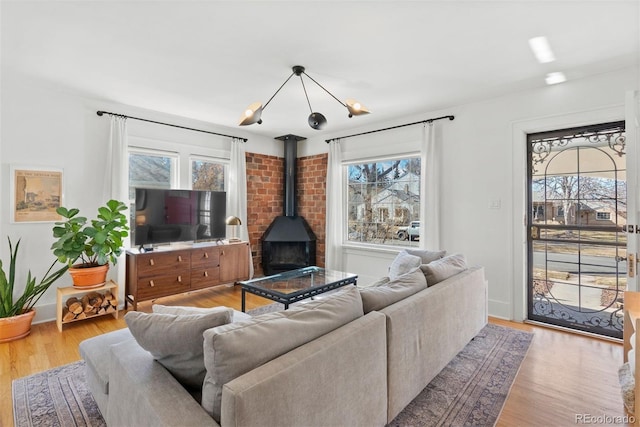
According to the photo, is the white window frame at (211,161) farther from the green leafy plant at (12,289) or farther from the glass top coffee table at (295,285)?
the glass top coffee table at (295,285)

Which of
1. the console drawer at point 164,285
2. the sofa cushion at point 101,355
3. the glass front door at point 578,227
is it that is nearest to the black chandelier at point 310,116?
the sofa cushion at point 101,355

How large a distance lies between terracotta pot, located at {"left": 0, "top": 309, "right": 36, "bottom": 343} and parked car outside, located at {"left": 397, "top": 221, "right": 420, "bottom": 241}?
4334mm

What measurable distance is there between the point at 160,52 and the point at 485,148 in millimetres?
3417

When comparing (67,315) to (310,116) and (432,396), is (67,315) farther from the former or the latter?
(432,396)

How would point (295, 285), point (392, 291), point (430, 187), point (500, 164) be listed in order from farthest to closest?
1. point (430, 187)
2. point (500, 164)
3. point (295, 285)
4. point (392, 291)

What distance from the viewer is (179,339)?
4.14ft

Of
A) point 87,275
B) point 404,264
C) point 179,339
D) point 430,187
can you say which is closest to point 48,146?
point 87,275

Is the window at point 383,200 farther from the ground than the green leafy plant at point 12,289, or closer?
farther from the ground

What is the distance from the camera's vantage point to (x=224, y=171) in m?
4.89

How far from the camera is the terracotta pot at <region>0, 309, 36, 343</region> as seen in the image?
2812 mm

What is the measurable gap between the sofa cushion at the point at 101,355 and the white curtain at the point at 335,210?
3.31m

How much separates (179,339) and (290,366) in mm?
481

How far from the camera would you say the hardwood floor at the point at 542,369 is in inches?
73.8

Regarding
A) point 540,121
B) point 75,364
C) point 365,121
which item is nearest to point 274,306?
point 75,364
